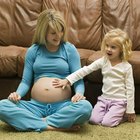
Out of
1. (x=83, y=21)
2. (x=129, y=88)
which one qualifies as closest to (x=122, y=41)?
(x=129, y=88)

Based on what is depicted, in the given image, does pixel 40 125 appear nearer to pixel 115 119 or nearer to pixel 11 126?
pixel 11 126

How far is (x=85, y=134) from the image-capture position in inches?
79.1

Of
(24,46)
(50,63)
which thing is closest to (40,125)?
(50,63)

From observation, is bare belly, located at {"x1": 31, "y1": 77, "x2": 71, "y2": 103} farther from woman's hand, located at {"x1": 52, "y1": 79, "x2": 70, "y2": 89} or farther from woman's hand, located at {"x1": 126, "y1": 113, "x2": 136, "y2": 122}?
woman's hand, located at {"x1": 126, "y1": 113, "x2": 136, "y2": 122}

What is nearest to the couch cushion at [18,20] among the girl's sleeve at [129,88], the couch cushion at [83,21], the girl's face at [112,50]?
the couch cushion at [83,21]

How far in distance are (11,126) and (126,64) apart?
0.82 meters

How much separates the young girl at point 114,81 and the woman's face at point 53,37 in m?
0.23

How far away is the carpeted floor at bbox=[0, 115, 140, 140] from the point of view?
6.36 ft

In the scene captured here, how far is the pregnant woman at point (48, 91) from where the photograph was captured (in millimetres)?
1975

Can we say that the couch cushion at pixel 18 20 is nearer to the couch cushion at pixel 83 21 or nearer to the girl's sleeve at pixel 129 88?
the couch cushion at pixel 83 21

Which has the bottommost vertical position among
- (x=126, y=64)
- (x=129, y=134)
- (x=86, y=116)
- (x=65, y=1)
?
(x=129, y=134)

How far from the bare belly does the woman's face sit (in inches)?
9.1

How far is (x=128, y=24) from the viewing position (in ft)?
9.20

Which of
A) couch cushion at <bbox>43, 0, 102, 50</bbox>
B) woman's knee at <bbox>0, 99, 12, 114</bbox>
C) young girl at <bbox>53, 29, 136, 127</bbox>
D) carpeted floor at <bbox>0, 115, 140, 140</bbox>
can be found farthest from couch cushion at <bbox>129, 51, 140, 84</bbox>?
woman's knee at <bbox>0, 99, 12, 114</bbox>
